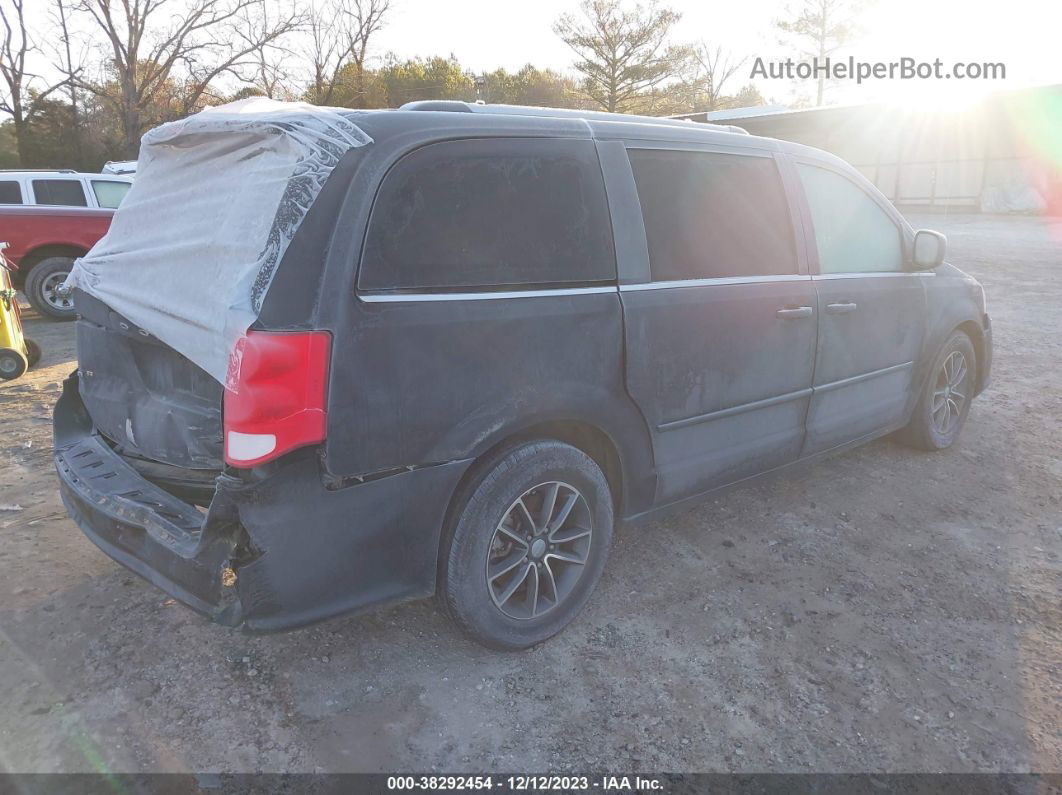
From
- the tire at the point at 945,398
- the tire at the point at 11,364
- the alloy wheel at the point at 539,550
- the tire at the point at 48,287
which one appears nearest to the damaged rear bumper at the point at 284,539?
the alloy wheel at the point at 539,550

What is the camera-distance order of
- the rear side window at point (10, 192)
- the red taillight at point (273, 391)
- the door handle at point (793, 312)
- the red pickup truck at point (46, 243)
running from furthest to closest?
the rear side window at point (10, 192), the red pickup truck at point (46, 243), the door handle at point (793, 312), the red taillight at point (273, 391)

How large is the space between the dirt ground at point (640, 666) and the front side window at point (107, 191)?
741cm

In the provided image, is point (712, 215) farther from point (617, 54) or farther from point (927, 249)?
point (617, 54)

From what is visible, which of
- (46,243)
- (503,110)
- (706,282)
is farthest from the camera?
(46,243)

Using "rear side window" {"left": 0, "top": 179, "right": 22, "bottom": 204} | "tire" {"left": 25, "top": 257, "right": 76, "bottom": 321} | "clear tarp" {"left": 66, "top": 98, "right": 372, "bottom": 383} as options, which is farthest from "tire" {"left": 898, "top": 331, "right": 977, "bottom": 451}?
"rear side window" {"left": 0, "top": 179, "right": 22, "bottom": 204}

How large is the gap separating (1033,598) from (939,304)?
6.30ft

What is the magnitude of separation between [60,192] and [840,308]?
995cm

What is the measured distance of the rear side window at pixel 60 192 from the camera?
9.59 m

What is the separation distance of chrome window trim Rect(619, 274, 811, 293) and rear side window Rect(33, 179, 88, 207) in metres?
9.49

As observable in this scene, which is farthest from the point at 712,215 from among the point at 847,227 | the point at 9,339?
the point at 9,339

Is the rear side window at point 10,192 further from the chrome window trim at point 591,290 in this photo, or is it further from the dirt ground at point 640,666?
the chrome window trim at point 591,290

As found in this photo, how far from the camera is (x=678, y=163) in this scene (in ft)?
10.1

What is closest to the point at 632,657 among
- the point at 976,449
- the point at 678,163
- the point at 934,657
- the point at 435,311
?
the point at 934,657

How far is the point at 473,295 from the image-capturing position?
243 centimetres
